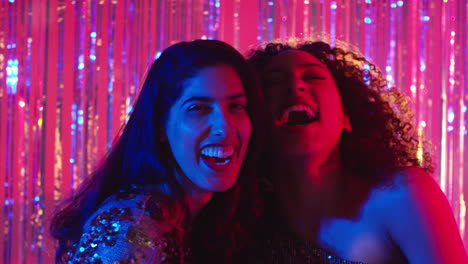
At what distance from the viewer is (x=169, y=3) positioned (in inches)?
105

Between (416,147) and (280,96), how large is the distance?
0.50 m

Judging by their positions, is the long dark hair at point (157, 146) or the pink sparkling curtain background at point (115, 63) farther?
the pink sparkling curtain background at point (115, 63)

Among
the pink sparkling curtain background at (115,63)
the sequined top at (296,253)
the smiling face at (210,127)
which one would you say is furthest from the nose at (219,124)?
the pink sparkling curtain background at (115,63)

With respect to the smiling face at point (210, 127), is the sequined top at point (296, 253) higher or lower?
lower

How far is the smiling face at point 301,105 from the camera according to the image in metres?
1.36

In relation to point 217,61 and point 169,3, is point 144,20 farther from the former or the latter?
point 217,61

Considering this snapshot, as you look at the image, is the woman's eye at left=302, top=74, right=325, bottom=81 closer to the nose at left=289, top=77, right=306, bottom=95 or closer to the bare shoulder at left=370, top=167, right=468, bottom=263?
the nose at left=289, top=77, right=306, bottom=95

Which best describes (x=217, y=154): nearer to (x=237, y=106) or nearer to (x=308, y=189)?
(x=237, y=106)

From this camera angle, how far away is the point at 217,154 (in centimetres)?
119

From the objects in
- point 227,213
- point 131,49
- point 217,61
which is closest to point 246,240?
point 227,213

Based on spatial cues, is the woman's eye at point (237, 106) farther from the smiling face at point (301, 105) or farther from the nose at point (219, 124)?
the smiling face at point (301, 105)

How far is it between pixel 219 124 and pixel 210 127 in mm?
23

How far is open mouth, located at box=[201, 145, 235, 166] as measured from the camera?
1.19 meters

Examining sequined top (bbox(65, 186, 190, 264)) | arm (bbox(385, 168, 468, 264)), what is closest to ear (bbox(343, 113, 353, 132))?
arm (bbox(385, 168, 468, 264))
